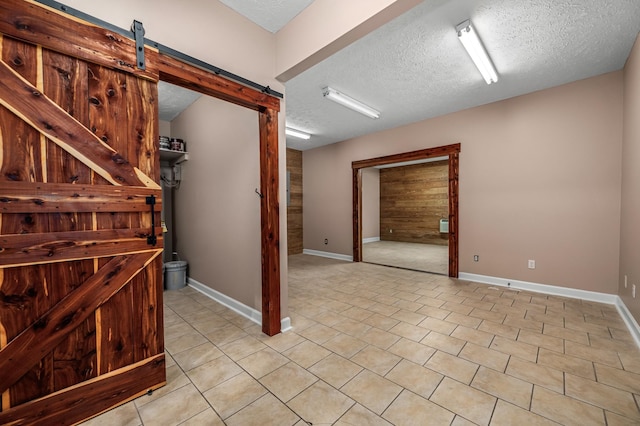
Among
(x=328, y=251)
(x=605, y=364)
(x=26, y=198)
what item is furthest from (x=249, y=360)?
(x=328, y=251)

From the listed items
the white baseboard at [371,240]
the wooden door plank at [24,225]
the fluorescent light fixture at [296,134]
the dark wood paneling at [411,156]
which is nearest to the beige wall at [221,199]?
the wooden door plank at [24,225]

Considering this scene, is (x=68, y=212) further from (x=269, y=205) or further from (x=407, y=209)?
(x=407, y=209)

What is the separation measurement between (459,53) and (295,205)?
15.7 ft

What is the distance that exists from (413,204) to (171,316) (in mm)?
7829

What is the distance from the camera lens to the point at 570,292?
Answer: 3.31 metres

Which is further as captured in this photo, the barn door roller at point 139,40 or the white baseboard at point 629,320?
the white baseboard at point 629,320

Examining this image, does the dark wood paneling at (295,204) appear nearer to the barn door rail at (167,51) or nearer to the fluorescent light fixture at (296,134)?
the fluorescent light fixture at (296,134)

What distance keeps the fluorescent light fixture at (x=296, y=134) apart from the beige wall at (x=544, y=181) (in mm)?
2170

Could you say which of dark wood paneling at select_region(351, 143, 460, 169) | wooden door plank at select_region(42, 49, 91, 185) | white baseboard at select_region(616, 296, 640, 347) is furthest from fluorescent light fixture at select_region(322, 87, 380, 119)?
white baseboard at select_region(616, 296, 640, 347)

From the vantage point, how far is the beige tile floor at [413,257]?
5.16 m

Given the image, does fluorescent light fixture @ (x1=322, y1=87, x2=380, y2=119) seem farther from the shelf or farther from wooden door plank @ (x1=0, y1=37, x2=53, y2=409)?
wooden door plank @ (x1=0, y1=37, x2=53, y2=409)

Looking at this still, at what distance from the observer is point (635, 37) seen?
2363 mm

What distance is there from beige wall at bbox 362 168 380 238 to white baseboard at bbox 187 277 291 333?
6.30 m

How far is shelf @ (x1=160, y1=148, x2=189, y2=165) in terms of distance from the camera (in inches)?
145
